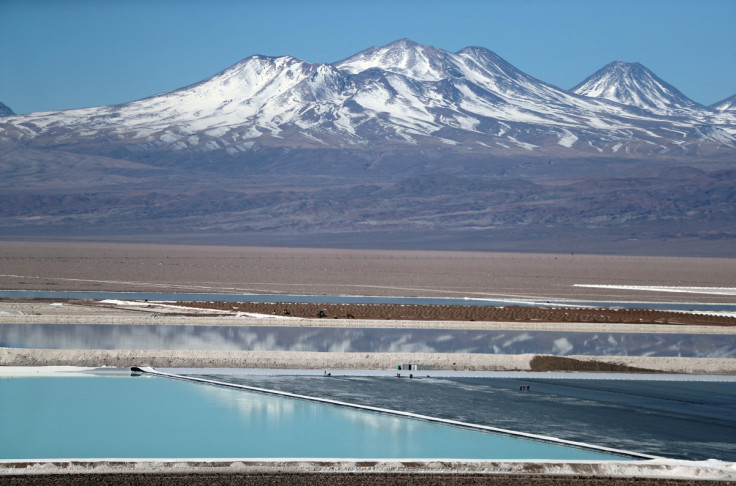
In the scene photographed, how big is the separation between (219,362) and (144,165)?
18643 cm

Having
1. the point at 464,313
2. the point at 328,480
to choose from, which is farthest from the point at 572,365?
the point at 464,313

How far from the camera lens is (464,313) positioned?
2792 centimetres

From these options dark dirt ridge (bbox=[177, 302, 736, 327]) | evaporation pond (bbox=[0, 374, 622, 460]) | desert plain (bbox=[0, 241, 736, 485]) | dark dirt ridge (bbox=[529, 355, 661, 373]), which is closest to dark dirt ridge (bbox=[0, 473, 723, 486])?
desert plain (bbox=[0, 241, 736, 485])

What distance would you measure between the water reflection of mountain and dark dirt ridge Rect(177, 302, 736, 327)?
127 inches

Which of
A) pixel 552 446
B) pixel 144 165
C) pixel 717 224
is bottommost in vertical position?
pixel 552 446

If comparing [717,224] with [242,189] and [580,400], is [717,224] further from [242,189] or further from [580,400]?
[580,400]

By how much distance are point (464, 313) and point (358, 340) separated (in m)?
7.40

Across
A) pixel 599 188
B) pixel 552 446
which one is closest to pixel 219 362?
pixel 552 446

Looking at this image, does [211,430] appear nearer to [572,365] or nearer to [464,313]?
[572,365]

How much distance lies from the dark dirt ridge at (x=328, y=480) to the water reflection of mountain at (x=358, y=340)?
8461 mm

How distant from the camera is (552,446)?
452 inches

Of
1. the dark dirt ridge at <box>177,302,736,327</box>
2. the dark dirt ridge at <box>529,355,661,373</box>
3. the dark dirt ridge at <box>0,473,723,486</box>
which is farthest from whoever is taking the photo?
the dark dirt ridge at <box>177,302,736,327</box>

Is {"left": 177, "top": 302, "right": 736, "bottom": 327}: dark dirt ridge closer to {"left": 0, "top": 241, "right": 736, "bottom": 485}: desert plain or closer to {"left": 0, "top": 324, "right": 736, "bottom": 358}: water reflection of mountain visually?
{"left": 0, "top": 241, "right": 736, "bottom": 485}: desert plain

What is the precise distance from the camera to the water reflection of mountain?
19.0 meters
